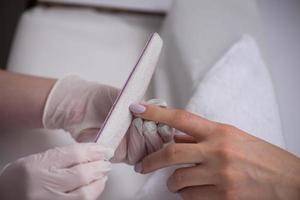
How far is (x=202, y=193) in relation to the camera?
607 mm

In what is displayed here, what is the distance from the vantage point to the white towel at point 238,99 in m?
0.72

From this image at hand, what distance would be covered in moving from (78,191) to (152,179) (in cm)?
18

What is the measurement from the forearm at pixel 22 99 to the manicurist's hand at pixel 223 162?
0.97 feet

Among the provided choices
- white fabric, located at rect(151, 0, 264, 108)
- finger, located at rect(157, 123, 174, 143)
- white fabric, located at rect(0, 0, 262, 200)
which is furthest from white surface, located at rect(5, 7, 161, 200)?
finger, located at rect(157, 123, 174, 143)

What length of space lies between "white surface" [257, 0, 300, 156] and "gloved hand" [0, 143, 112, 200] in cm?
58

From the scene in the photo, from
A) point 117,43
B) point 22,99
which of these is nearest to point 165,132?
point 22,99

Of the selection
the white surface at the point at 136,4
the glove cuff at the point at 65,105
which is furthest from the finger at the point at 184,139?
the white surface at the point at 136,4

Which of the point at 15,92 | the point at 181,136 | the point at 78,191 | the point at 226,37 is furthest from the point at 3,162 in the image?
the point at 226,37

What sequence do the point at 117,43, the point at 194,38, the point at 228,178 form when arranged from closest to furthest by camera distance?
1. the point at 228,178
2. the point at 194,38
3. the point at 117,43

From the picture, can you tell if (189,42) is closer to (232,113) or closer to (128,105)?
(232,113)

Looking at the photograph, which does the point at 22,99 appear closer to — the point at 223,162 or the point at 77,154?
the point at 77,154

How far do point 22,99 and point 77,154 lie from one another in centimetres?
29

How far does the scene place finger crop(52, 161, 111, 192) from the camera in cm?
59

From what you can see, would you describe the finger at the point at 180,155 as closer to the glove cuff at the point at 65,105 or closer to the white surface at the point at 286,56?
the glove cuff at the point at 65,105
